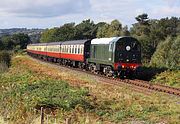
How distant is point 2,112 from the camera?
15.9 m

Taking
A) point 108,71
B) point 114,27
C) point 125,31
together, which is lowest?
point 108,71

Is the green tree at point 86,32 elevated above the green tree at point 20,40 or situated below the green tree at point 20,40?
above

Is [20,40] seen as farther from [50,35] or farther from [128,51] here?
[128,51]

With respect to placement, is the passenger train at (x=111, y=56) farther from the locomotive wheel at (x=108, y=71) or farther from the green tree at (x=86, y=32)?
the green tree at (x=86, y=32)

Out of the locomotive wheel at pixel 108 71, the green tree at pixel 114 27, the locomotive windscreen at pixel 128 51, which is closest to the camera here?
the locomotive windscreen at pixel 128 51

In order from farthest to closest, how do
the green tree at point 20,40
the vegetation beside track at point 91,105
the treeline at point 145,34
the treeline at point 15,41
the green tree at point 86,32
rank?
the green tree at point 20,40 → the treeline at point 15,41 → the green tree at point 86,32 → the treeline at point 145,34 → the vegetation beside track at point 91,105

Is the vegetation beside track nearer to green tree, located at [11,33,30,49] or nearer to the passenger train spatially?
the passenger train

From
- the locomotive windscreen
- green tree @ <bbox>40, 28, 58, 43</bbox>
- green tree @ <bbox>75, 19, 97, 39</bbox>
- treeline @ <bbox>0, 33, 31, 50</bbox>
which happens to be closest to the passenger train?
the locomotive windscreen

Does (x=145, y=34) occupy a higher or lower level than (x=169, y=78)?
higher

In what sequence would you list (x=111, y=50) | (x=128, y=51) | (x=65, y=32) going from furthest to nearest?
(x=65, y=32) < (x=111, y=50) < (x=128, y=51)

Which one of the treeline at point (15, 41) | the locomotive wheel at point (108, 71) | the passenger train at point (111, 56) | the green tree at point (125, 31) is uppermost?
the green tree at point (125, 31)

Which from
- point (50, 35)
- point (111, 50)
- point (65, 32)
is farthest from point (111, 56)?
point (50, 35)

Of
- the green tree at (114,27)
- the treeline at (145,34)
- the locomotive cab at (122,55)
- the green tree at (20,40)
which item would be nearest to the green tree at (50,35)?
the treeline at (145,34)

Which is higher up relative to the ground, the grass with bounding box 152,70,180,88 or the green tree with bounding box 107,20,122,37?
the green tree with bounding box 107,20,122,37
